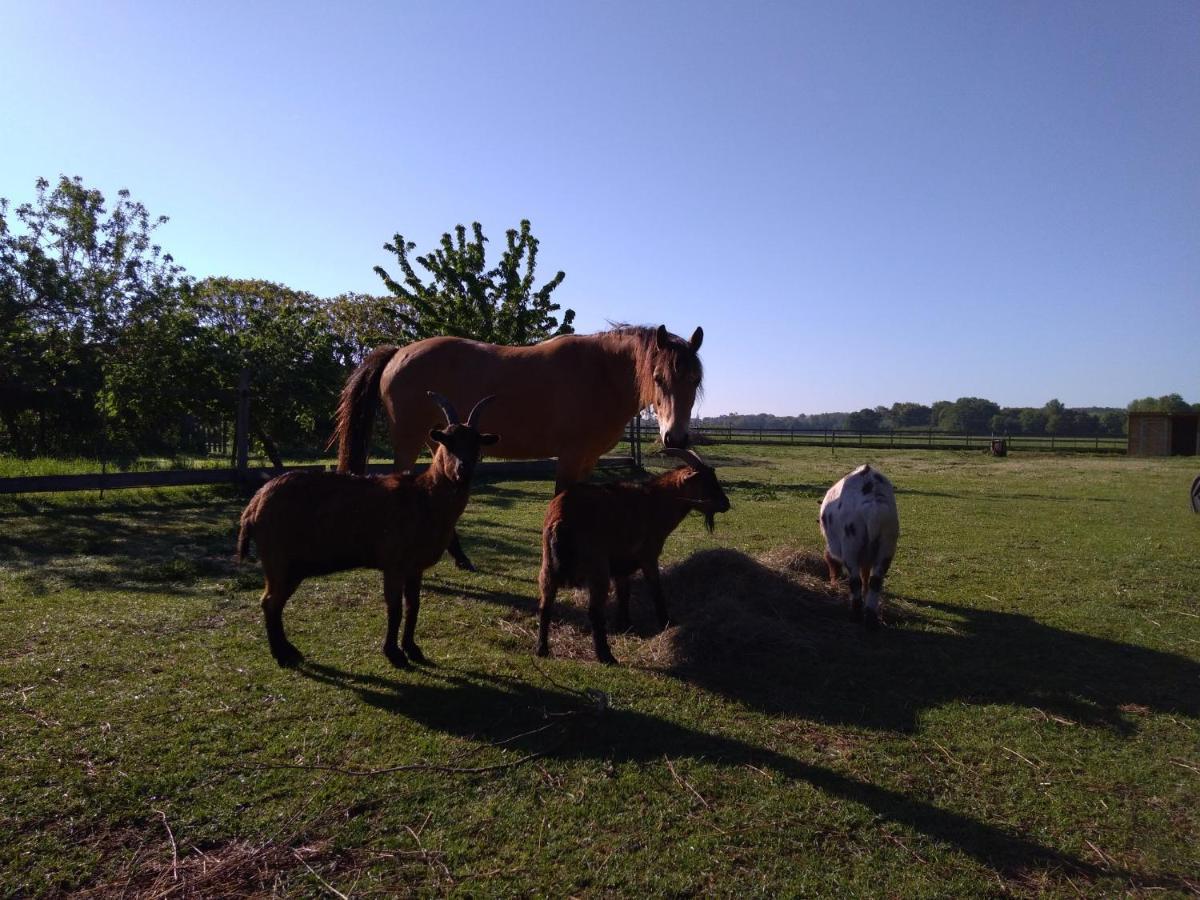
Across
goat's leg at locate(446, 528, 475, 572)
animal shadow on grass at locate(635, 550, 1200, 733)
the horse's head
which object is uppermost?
the horse's head

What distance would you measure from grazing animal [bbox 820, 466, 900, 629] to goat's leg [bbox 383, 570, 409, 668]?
12.6ft

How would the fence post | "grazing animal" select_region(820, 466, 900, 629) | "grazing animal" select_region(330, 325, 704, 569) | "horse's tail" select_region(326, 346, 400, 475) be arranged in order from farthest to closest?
the fence post
"horse's tail" select_region(326, 346, 400, 475)
"grazing animal" select_region(820, 466, 900, 629)
"grazing animal" select_region(330, 325, 704, 569)

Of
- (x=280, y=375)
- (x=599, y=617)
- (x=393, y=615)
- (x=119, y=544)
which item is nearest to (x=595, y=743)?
(x=599, y=617)

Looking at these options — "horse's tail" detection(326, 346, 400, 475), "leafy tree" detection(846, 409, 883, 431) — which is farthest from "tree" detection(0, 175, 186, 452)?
"leafy tree" detection(846, 409, 883, 431)

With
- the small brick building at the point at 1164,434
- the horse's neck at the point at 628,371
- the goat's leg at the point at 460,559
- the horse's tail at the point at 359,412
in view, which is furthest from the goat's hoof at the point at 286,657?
the small brick building at the point at 1164,434

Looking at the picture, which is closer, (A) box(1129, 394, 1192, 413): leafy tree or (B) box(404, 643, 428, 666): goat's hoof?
(B) box(404, 643, 428, 666): goat's hoof

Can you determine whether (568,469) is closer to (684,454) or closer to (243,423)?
(684,454)

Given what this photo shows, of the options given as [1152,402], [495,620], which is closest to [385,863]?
[495,620]

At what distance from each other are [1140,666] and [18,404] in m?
20.6

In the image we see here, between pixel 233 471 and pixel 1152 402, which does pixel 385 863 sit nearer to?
pixel 233 471

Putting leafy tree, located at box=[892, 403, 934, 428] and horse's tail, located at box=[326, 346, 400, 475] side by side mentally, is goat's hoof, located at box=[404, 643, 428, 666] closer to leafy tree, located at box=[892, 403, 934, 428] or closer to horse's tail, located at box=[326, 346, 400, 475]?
horse's tail, located at box=[326, 346, 400, 475]

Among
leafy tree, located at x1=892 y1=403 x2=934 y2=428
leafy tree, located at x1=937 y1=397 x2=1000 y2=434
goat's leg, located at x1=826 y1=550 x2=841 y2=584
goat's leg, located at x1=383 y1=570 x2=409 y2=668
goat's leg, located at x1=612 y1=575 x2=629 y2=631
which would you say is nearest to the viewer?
goat's leg, located at x1=383 y1=570 x2=409 y2=668

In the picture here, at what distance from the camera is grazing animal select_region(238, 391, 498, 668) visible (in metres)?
4.47

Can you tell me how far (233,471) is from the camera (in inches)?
526
